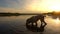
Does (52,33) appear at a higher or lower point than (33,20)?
lower

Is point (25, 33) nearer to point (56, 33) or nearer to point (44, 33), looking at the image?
point (44, 33)

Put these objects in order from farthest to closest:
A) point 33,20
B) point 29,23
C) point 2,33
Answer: point 29,23 → point 33,20 → point 2,33

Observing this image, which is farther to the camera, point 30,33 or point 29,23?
point 29,23

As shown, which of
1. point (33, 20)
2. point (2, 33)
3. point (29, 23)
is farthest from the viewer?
point (29, 23)

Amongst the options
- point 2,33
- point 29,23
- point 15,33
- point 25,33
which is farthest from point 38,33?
point 29,23

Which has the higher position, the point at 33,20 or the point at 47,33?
the point at 33,20

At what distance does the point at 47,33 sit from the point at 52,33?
52cm

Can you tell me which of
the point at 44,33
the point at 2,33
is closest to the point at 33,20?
the point at 44,33

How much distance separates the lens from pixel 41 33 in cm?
1542

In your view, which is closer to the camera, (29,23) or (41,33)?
(41,33)

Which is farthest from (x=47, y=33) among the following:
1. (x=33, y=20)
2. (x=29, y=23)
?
(x=29, y=23)

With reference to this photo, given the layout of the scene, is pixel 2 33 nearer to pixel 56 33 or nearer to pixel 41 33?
pixel 41 33

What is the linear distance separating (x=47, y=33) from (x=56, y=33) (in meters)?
0.89

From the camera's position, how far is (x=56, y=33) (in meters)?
15.7
